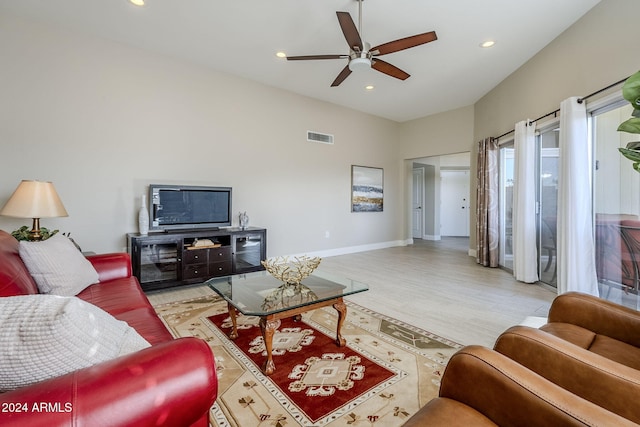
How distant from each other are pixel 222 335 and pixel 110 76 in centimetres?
343

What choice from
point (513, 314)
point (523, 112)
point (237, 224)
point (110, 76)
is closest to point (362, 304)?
point (513, 314)

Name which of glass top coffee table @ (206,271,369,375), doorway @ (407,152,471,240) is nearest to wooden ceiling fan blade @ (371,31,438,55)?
glass top coffee table @ (206,271,369,375)

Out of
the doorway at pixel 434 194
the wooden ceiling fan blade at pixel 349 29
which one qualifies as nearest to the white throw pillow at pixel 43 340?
the wooden ceiling fan blade at pixel 349 29

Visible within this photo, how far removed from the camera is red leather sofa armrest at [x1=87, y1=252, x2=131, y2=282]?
2.49 m

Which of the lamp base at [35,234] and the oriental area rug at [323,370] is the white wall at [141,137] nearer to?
the lamp base at [35,234]

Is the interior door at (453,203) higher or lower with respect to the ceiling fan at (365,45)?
lower

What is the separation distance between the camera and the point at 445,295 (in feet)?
11.5

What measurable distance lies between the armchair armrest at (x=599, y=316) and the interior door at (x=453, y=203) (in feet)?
27.4

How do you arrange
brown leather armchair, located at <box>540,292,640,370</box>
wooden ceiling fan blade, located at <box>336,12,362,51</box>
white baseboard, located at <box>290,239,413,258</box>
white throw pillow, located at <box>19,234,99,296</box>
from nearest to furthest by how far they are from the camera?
brown leather armchair, located at <box>540,292,640,370</box> < white throw pillow, located at <box>19,234,99,296</box> < wooden ceiling fan blade, located at <box>336,12,362,51</box> < white baseboard, located at <box>290,239,413,258</box>

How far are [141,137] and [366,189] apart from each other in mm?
4373

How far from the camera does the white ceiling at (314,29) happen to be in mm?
2971

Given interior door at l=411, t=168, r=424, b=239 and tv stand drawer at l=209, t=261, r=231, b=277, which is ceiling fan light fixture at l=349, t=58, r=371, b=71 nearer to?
tv stand drawer at l=209, t=261, r=231, b=277

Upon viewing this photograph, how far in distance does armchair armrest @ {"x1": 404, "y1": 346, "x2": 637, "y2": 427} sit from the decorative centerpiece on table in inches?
49.2

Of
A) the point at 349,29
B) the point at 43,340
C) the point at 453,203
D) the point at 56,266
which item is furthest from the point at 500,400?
the point at 453,203
